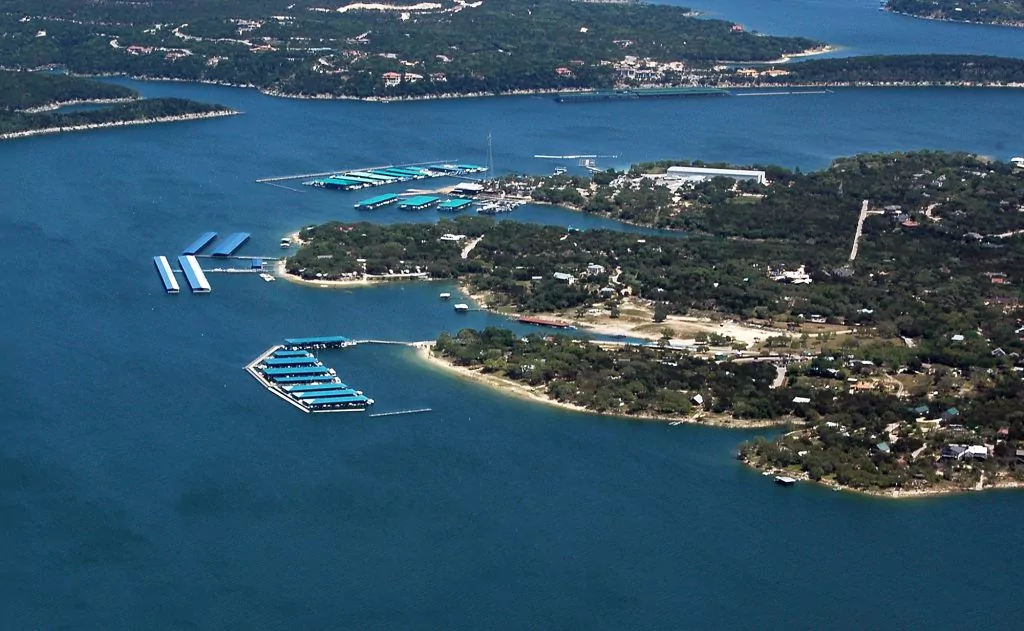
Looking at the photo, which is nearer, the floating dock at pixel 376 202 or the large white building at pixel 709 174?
the floating dock at pixel 376 202

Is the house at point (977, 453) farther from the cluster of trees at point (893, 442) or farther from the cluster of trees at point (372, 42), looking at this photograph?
the cluster of trees at point (372, 42)

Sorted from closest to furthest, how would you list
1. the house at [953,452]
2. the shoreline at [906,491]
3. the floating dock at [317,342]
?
the shoreline at [906,491] < the house at [953,452] < the floating dock at [317,342]

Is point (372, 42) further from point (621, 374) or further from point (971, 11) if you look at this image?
point (621, 374)

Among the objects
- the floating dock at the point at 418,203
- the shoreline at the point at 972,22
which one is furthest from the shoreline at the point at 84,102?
the shoreline at the point at 972,22

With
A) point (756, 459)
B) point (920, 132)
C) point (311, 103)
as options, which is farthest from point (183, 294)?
point (920, 132)

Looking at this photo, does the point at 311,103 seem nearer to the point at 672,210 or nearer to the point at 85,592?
the point at 672,210
